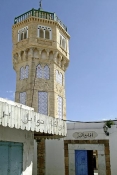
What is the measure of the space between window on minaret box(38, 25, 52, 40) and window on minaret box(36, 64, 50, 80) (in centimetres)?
279

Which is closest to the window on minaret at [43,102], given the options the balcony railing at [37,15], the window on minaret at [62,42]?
the window on minaret at [62,42]

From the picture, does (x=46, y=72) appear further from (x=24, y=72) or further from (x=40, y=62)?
(x=24, y=72)

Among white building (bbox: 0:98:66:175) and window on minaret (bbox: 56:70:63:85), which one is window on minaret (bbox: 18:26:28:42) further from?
white building (bbox: 0:98:66:175)

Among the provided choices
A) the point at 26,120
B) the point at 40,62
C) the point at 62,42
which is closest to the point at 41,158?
the point at 40,62

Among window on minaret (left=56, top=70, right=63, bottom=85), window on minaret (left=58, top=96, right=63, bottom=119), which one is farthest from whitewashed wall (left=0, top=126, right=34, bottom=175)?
window on minaret (left=56, top=70, right=63, bottom=85)

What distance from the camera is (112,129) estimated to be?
526 inches

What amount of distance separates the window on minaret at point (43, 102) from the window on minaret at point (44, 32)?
5.23 metres

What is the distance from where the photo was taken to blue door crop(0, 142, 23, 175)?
8.14 metres

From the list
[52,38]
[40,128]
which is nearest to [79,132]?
[40,128]

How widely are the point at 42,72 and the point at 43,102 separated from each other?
2628 millimetres

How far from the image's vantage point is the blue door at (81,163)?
46.0 feet

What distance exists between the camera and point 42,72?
18266 millimetres

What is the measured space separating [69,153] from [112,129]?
3341 mm

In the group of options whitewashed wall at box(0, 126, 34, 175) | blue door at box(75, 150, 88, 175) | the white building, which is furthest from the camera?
blue door at box(75, 150, 88, 175)
